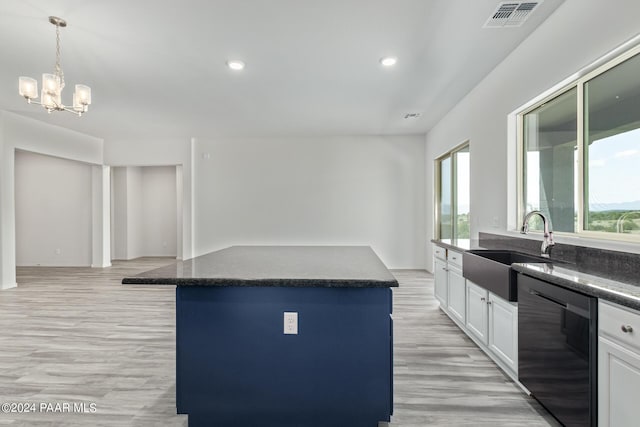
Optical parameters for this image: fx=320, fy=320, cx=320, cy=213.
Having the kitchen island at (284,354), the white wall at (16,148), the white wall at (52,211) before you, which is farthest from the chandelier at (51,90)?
the white wall at (52,211)

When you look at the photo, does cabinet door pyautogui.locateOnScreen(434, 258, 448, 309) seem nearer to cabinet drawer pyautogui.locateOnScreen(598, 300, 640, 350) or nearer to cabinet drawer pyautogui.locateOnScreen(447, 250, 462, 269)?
cabinet drawer pyautogui.locateOnScreen(447, 250, 462, 269)

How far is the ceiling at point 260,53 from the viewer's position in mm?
2488

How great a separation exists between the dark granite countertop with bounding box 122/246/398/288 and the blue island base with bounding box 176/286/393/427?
10 centimetres

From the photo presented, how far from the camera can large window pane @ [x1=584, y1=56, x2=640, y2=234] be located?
1967mm

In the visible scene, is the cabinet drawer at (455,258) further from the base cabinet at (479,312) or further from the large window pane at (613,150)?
the large window pane at (613,150)

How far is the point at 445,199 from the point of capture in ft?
19.5

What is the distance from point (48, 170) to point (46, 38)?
5626 mm

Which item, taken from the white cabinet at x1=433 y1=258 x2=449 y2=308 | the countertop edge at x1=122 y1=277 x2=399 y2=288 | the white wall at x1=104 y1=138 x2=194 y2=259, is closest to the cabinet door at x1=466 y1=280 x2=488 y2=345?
the white cabinet at x1=433 y1=258 x2=449 y2=308

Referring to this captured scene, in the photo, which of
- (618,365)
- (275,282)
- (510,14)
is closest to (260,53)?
(510,14)

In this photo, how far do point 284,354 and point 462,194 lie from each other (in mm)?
4224

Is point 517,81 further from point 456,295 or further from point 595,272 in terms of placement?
point 456,295

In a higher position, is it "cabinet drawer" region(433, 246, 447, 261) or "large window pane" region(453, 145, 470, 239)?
"large window pane" region(453, 145, 470, 239)

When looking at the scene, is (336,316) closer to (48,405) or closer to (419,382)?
(419,382)

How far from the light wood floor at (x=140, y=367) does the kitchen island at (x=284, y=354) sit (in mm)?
334
